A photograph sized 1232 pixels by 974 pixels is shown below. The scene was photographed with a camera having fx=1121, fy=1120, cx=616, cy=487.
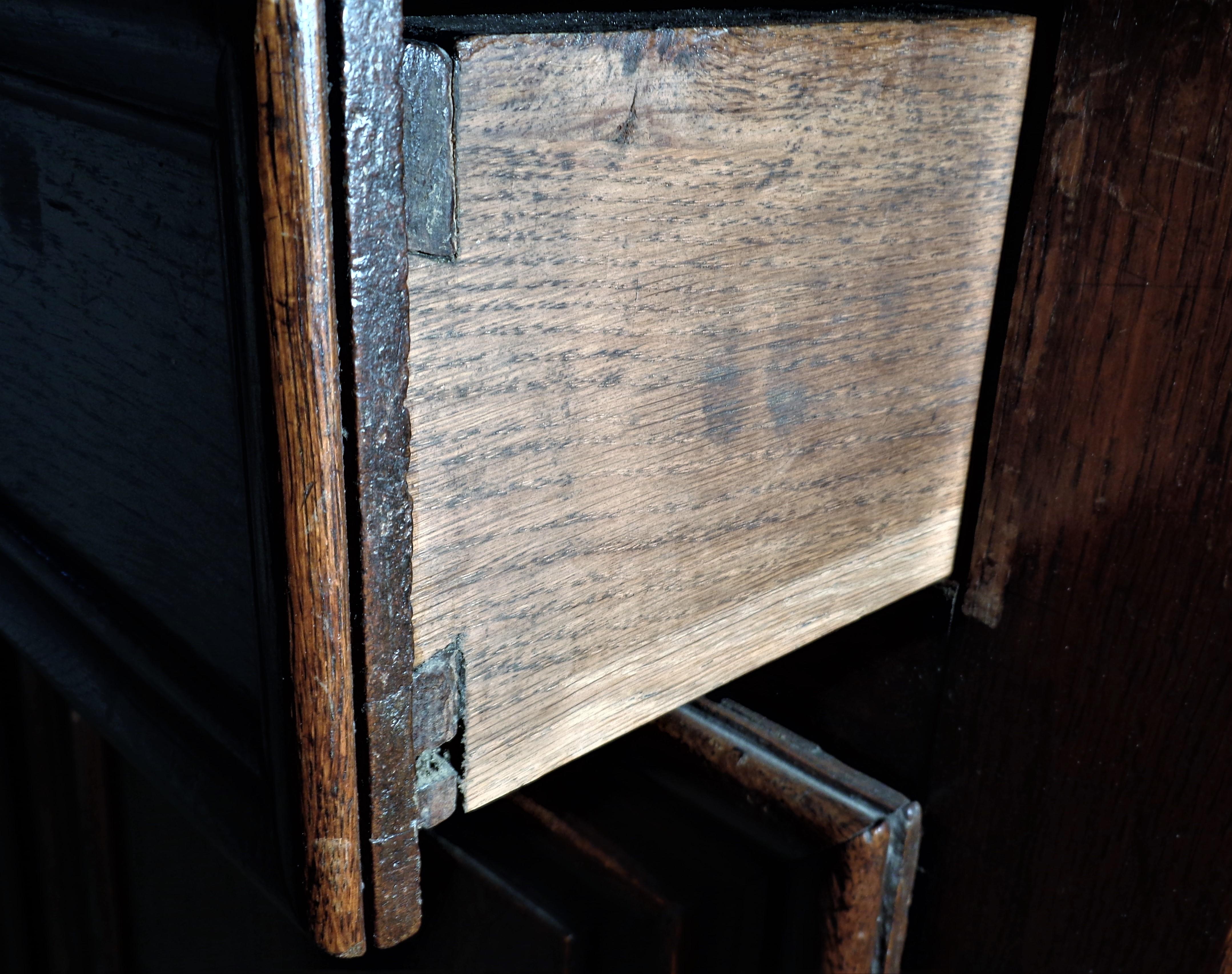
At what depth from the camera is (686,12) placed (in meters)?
0.55

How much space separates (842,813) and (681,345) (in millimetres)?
426

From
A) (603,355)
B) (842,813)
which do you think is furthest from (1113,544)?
(603,355)

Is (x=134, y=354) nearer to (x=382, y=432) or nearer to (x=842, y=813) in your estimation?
(x=382, y=432)

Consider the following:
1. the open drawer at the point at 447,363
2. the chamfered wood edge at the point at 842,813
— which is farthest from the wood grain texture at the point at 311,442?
the chamfered wood edge at the point at 842,813

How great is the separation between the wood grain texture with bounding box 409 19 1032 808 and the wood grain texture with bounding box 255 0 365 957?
0.04 m

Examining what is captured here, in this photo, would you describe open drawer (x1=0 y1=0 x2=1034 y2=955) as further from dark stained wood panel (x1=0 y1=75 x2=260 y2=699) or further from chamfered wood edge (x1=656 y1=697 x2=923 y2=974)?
chamfered wood edge (x1=656 y1=697 x2=923 y2=974)

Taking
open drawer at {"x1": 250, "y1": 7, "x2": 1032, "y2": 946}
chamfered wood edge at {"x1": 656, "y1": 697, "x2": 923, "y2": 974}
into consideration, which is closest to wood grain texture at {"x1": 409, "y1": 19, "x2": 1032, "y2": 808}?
open drawer at {"x1": 250, "y1": 7, "x2": 1032, "y2": 946}

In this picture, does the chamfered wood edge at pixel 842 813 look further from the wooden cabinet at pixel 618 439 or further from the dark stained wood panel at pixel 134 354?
the dark stained wood panel at pixel 134 354

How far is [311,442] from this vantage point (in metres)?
0.40

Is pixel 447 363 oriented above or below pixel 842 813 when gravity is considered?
above

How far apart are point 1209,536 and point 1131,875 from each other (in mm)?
230

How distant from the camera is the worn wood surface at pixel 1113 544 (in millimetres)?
600

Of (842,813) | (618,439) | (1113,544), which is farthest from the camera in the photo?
(842,813)

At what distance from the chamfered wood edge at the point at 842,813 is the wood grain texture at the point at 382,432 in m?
0.38
